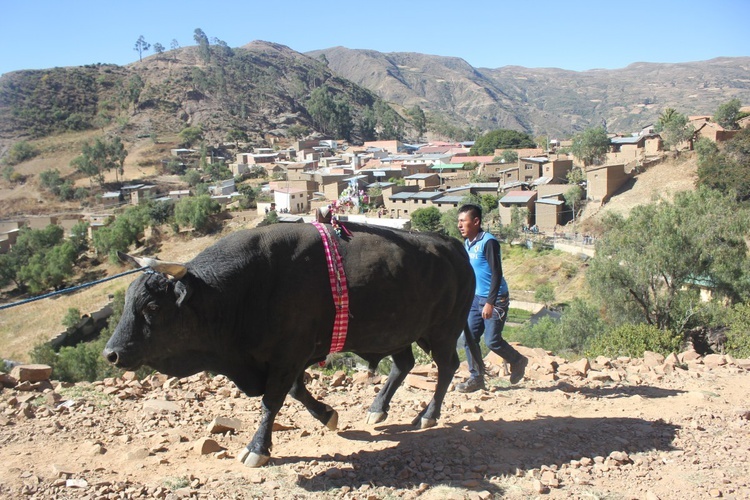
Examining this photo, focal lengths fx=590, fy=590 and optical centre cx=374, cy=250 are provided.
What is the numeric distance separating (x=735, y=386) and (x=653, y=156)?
141 ft

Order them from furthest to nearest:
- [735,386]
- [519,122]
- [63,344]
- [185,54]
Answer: [519,122] → [185,54] → [63,344] → [735,386]

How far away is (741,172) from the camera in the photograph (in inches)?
1352

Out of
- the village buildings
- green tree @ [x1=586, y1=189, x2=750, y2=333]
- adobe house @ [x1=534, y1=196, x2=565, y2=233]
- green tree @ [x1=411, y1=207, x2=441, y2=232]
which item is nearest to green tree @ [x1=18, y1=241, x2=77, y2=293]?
the village buildings

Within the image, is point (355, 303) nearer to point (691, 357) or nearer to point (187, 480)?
point (187, 480)

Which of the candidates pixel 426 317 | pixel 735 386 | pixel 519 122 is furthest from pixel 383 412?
pixel 519 122

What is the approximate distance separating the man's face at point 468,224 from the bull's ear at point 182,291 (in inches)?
120

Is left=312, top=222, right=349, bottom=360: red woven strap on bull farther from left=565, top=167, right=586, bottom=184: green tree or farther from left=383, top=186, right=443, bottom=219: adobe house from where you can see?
left=565, top=167, right=586, bottom=184: green tree

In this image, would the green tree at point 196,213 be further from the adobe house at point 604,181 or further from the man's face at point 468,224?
the man's face at point 468,224

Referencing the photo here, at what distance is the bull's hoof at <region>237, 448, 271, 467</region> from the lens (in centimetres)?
390

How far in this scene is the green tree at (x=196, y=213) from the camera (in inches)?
1887

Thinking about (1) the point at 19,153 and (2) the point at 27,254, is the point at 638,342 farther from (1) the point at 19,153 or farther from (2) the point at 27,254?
(1) the point at 19,153

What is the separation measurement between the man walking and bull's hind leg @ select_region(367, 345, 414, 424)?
103 cm

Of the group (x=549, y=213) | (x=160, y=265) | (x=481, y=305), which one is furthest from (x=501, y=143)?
(x=160, y=265)

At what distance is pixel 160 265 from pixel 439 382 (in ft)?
8.26
